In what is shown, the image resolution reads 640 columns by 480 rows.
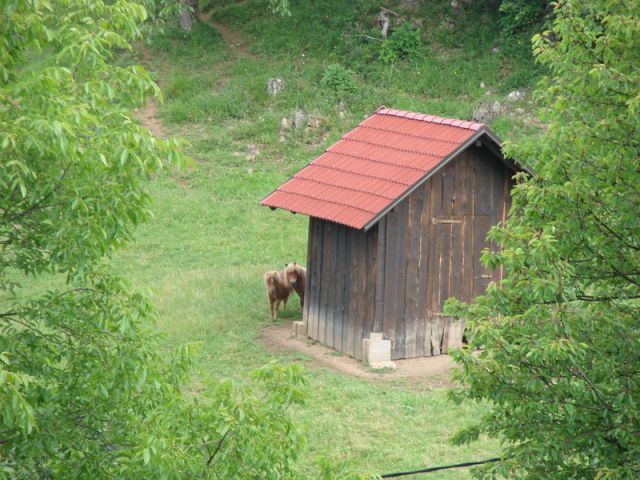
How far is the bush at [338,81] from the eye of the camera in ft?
94.9

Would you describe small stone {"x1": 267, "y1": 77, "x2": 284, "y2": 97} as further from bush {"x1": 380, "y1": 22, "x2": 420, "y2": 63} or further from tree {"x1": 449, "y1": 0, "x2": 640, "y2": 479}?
tree {"x1": 449, "y1": 0, "x2": 640, "y2": 479}

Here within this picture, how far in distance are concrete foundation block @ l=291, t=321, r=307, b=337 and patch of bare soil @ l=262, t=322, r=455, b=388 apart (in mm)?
114

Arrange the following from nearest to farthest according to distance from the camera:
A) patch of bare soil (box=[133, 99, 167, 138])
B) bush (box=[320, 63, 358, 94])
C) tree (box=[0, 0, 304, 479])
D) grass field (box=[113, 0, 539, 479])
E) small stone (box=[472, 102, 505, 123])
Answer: tree (box=[0, 0, 304, 479]) → grass field (box=[113, 0, 539, 479]) → small stone (box=[472, 102, 505, 123]) → patch of bare soil (box=[133, 99, 167, 138]) → bush (box=[320, 63, 358, 94])

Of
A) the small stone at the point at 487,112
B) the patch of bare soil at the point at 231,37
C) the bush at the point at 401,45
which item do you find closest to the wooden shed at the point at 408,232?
the small stone at the point at 487,112

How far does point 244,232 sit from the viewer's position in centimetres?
2323

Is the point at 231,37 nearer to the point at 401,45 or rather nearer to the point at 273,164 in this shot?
the point at 401,45

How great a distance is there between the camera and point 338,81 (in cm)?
2905

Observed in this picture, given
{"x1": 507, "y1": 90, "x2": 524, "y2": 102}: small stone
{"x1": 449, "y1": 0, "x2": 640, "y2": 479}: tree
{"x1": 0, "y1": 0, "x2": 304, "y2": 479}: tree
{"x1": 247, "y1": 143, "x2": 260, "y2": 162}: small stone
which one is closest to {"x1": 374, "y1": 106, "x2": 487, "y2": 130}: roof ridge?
{"x1": 449, "y1": 0, "x2": 640, "y2": 479}: tree

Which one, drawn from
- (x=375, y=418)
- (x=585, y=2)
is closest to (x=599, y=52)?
(x=585, y=2)

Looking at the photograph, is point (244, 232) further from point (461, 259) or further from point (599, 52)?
point (599, 52)

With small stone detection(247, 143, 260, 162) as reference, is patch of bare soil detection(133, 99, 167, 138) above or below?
above

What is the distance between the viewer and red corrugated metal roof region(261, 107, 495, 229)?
15133mm

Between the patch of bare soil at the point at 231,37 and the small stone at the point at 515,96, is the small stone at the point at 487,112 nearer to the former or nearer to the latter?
the small stone at the point at 515,96

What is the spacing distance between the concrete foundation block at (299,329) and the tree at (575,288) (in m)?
9.33
